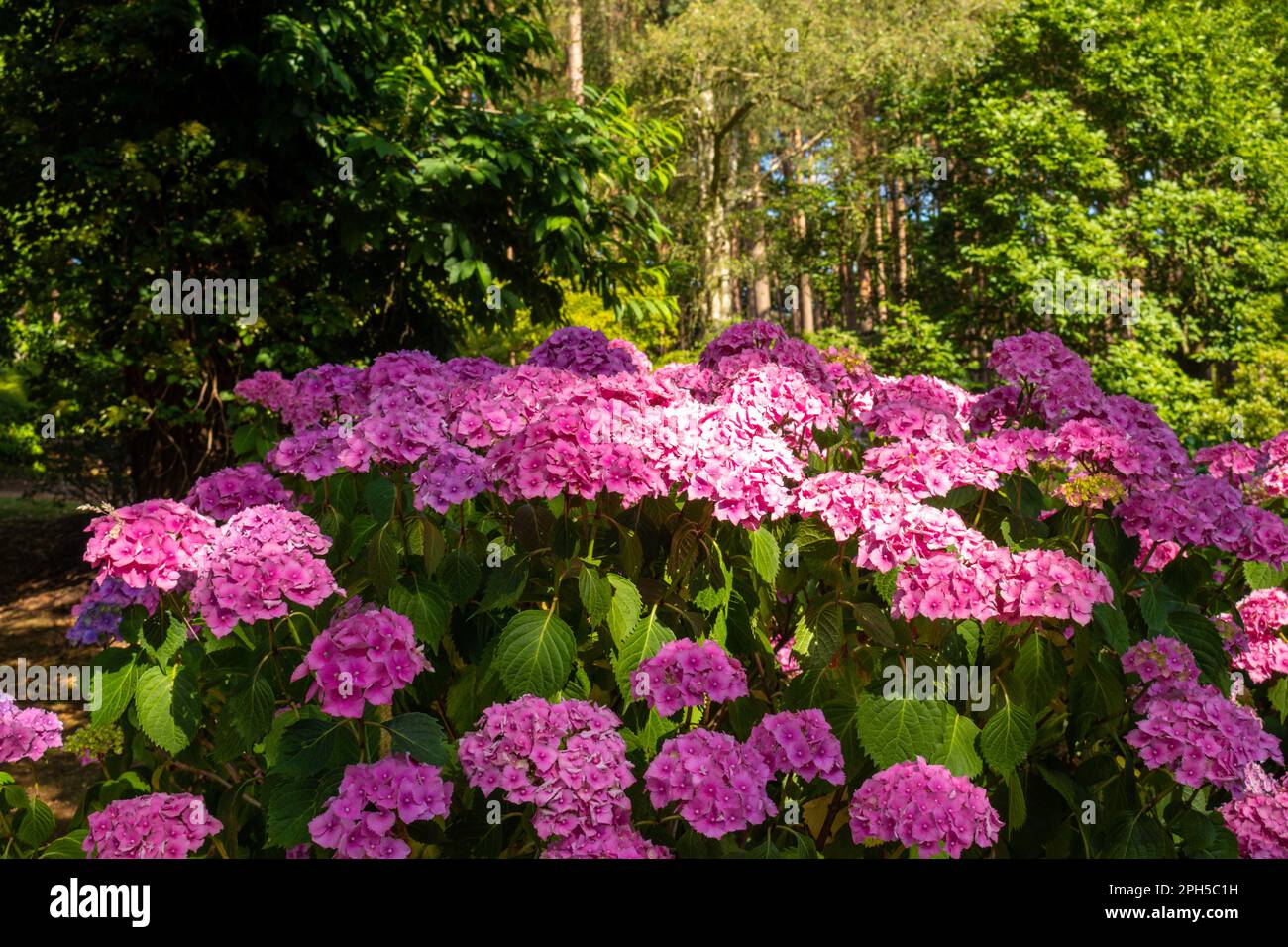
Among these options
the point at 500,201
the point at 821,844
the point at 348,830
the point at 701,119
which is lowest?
the point at 821,844

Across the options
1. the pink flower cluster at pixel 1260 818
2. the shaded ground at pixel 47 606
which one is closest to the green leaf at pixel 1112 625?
the pink flower cluster at pixel 1260 818

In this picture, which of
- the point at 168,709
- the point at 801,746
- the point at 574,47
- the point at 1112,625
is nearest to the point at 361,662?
the point at 168,709

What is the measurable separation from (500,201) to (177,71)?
→ 2603mm

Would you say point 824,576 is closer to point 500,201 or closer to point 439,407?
point 439,407

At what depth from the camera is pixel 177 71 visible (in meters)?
7.52

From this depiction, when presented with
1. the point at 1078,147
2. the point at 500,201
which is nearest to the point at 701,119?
the point at 1078,147

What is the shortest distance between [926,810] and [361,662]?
47.4 inches

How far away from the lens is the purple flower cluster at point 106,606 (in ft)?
8.66

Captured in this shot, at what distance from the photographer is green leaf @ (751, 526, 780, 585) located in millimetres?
2510

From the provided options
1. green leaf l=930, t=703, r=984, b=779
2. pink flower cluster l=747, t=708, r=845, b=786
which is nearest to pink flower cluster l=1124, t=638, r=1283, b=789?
green leaf l=930, t=703, r=984, b=779

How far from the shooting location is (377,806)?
2096 millimetres

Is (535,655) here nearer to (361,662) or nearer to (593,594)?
(593,594)

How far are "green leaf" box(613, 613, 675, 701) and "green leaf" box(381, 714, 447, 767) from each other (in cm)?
43

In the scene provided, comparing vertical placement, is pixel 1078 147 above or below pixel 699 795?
above
